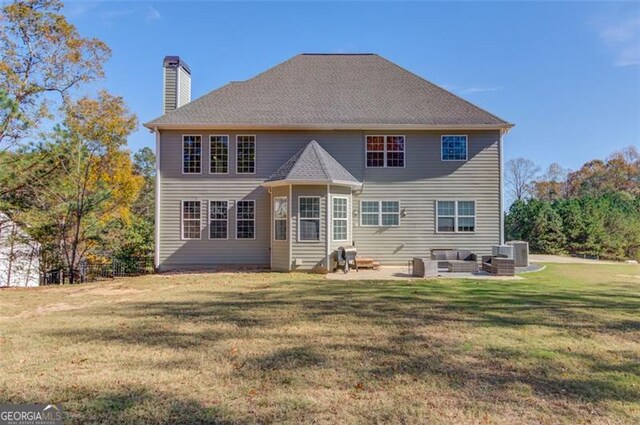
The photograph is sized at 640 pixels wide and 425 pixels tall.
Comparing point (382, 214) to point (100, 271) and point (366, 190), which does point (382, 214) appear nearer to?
point (366, 190)

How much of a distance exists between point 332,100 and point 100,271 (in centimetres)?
1445

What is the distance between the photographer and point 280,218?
14.3 meters

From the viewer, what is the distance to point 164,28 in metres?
15.8

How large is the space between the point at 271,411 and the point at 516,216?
24.2 metres

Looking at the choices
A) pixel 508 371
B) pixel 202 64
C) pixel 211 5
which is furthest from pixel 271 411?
pixel 202 64

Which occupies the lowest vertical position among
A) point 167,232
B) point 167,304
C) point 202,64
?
point 167,304

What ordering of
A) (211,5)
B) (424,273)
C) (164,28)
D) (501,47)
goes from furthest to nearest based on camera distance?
(501,47)
(164,28)
(211,5)
(424,273)

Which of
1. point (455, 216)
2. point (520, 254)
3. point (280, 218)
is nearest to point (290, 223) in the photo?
point (280, 218)

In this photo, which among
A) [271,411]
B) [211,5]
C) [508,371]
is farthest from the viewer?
[211,5]

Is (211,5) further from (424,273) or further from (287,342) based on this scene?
(287,342)

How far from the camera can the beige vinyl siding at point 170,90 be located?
1653cm

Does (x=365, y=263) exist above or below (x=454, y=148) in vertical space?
below

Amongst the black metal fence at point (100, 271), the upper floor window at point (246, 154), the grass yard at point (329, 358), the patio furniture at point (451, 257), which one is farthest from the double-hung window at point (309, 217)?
the black metal fence at point (100, 271)

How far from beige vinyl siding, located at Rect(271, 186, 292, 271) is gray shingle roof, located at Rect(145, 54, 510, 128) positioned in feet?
9.50
